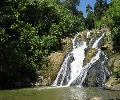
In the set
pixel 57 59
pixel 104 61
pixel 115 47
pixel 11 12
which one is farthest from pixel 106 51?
pixel 11 12

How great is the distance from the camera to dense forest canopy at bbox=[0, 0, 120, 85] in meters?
27.5

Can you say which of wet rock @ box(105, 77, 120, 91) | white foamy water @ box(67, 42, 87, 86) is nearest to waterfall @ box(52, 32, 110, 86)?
white foamy water @ box(67, 42, 87, 86)

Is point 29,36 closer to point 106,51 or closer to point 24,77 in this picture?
point 24,77

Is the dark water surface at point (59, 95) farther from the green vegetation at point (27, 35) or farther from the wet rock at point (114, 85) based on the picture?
the green vegetation at point (27, 35)

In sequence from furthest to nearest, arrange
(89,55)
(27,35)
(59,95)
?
(27,35)
(89,55)
(59,95)

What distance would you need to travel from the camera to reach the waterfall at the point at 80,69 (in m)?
27.6

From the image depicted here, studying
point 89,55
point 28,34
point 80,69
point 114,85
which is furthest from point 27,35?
point 114,85

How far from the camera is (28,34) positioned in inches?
1319

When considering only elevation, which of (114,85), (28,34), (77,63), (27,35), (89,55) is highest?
(28,34)

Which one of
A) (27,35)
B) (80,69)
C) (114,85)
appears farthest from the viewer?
(27,35)

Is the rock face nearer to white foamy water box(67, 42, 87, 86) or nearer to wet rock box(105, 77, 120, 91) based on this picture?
white foamy water box(67, 42, 87, 86)

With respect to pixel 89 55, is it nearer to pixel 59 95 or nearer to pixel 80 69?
pixel 80 69

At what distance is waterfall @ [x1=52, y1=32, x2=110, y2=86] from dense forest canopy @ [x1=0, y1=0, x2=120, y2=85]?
9.99 ft

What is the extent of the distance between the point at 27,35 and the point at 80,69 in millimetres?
7825
